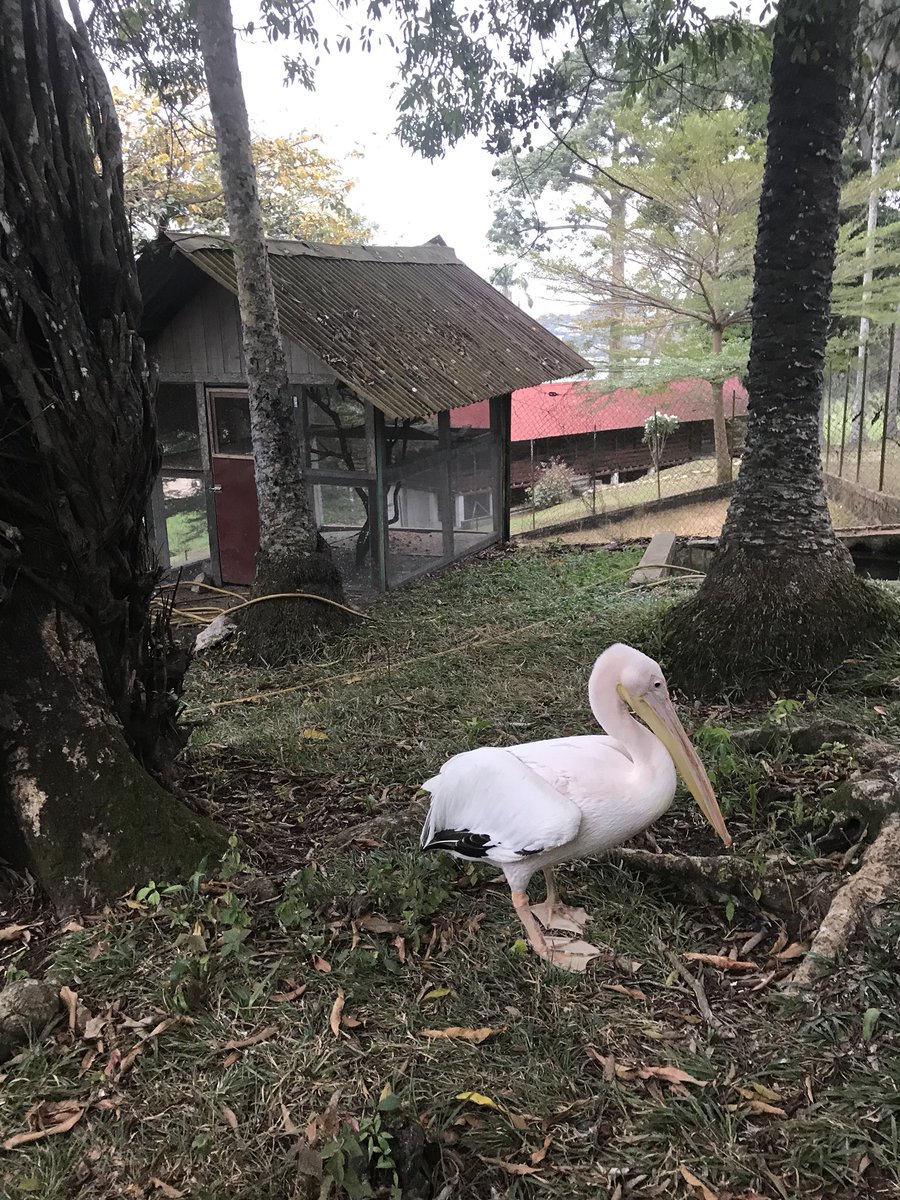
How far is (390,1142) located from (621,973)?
38.0 inches

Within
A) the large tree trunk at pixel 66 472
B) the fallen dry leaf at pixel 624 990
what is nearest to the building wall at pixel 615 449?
the large tree trunk at pixel 66 472

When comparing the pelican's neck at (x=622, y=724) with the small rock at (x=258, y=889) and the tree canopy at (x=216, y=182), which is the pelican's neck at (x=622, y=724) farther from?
the tree canopy at (x=216, y=182)

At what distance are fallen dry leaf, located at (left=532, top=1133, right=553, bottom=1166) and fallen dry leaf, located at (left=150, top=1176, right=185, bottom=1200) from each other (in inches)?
33.2

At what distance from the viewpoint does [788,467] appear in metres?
5.32

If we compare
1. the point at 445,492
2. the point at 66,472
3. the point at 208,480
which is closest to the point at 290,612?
the point at 208,480

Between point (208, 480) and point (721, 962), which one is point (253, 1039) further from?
point (208, 480)

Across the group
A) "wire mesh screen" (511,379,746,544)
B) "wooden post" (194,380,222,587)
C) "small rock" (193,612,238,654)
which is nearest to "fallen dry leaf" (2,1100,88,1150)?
"small rock" (193,612,238,654)

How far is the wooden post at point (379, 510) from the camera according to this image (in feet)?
29.7

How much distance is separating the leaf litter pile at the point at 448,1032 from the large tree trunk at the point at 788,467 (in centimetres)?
151

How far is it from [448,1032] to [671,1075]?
2.05 feet

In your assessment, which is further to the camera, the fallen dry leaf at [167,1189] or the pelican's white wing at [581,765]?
the pelican's white wing at [581,765]

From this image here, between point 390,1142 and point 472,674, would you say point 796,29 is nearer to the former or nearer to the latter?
point 472,674

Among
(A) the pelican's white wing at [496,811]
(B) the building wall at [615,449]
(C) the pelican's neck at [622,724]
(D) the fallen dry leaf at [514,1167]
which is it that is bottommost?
(D) the fallen dry leaf at [514,1167]

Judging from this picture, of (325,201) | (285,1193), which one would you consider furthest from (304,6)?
(325,201)
